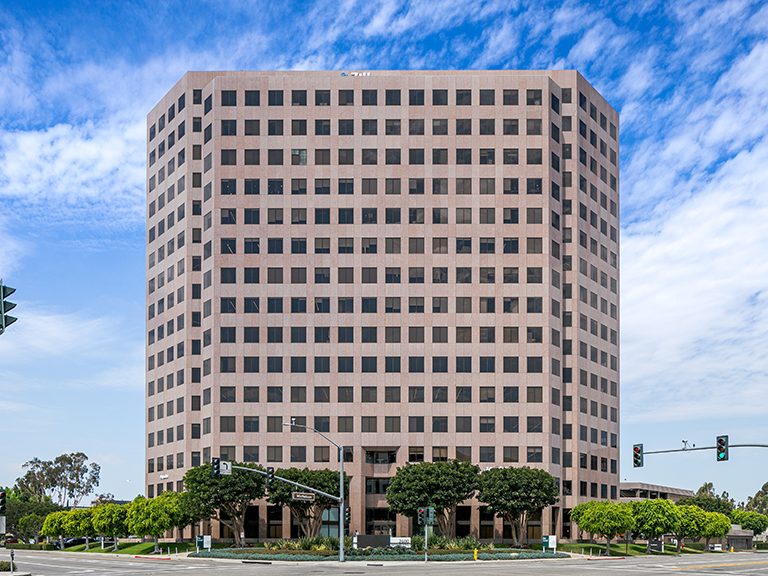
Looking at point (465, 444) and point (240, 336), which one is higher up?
point (240, 336)


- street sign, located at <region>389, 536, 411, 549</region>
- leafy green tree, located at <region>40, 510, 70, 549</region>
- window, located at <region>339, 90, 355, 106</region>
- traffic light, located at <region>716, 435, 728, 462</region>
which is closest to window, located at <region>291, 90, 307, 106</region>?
window, located at <region>339, 90, 355, 106</region>

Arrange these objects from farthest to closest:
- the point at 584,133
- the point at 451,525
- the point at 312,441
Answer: the point at 584,133 → the point at 312,441 → the point at 451,525

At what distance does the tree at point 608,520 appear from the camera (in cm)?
11544

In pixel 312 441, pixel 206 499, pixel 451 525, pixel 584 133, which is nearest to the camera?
pixel 206 499

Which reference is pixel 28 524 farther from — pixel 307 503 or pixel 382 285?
pixel 382 285

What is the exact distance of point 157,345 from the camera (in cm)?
15050

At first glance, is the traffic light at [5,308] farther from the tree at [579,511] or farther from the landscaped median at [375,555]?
the tree at [579,511]

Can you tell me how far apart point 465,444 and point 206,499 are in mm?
33361

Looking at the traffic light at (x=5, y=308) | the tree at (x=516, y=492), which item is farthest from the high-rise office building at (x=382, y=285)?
the traffic light at (x=5, y=308)

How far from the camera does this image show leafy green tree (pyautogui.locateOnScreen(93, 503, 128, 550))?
121 meters

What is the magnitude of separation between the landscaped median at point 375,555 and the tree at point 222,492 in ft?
36.6

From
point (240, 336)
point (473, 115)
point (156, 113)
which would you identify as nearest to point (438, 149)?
point (473, 115)

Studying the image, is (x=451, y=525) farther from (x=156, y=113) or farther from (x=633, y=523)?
(x=156, y=113)

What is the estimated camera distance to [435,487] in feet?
386
